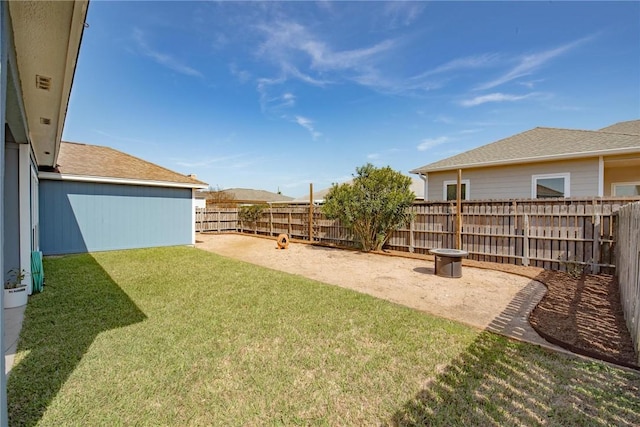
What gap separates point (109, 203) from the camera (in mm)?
10484

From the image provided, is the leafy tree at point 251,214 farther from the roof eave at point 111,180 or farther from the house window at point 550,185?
the house window at point 550,185

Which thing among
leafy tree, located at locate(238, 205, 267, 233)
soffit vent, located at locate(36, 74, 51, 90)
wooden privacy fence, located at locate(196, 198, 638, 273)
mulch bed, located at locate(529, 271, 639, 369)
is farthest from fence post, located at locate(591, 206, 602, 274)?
leafy tree, located at locate(238, 205, 267, 233)

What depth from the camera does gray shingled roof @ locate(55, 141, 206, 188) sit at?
10.1 metres

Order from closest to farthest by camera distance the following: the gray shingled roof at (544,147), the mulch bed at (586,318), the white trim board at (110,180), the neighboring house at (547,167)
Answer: the mulch bed at (586,318) → the gray shingled roof at (544,147) → the neighboring house at (547,167) → the white trim board at (110,180)

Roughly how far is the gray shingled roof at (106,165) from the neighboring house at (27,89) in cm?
369

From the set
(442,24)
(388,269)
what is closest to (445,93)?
(442,24)

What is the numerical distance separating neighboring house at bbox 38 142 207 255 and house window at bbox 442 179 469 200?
33.3ft

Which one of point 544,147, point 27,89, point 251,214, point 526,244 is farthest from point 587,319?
point 251,214

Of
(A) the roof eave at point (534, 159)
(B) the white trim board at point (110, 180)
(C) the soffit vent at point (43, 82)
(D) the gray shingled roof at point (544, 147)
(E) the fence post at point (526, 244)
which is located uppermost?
(D) the gray shingled roof at point (544, 147)

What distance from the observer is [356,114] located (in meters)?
16.2

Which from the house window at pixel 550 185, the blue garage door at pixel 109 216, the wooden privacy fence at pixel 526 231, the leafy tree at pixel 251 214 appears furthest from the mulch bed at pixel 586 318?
the leafy tree at pixel 251 214

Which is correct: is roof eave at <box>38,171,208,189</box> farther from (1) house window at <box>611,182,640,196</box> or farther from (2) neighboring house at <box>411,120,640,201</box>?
(1) house window at <box>611,182,640,196</box>

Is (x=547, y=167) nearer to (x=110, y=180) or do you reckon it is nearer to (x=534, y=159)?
(x=534, y=159)

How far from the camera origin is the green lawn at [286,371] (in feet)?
7.32
